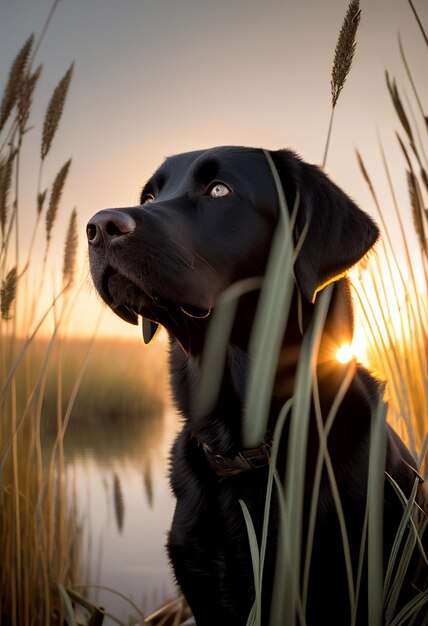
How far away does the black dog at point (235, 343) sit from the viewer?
1722 mm

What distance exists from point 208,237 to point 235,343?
374 mm

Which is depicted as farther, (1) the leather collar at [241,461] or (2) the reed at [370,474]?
(1) the leather collar at [241,461]

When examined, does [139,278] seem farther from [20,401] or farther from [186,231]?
[20,401]

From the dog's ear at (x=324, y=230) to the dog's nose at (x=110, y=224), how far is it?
0.47 m

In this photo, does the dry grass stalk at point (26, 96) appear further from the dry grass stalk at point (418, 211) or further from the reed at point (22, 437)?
the dry grass stalk at point (418, 211)

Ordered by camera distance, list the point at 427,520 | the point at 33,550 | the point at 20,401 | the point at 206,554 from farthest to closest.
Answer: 1. the point at 20,401
2. the point at 33,550
3. the point at 206,554
4. the point at 427,520

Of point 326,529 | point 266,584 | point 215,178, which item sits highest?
point 215,178

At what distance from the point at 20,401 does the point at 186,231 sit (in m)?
1.40

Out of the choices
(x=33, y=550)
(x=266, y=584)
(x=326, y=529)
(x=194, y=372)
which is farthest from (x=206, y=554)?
(x=33, y=550)

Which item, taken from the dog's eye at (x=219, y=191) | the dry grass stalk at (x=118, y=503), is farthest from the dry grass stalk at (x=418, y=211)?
the dry grass stalk at (x=118, y=503)

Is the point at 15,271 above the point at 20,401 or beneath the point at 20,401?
above

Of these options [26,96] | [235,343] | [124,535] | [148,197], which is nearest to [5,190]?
[26,96]

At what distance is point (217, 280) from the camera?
6.18 ft

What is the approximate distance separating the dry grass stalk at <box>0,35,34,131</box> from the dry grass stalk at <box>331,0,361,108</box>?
1144mm
